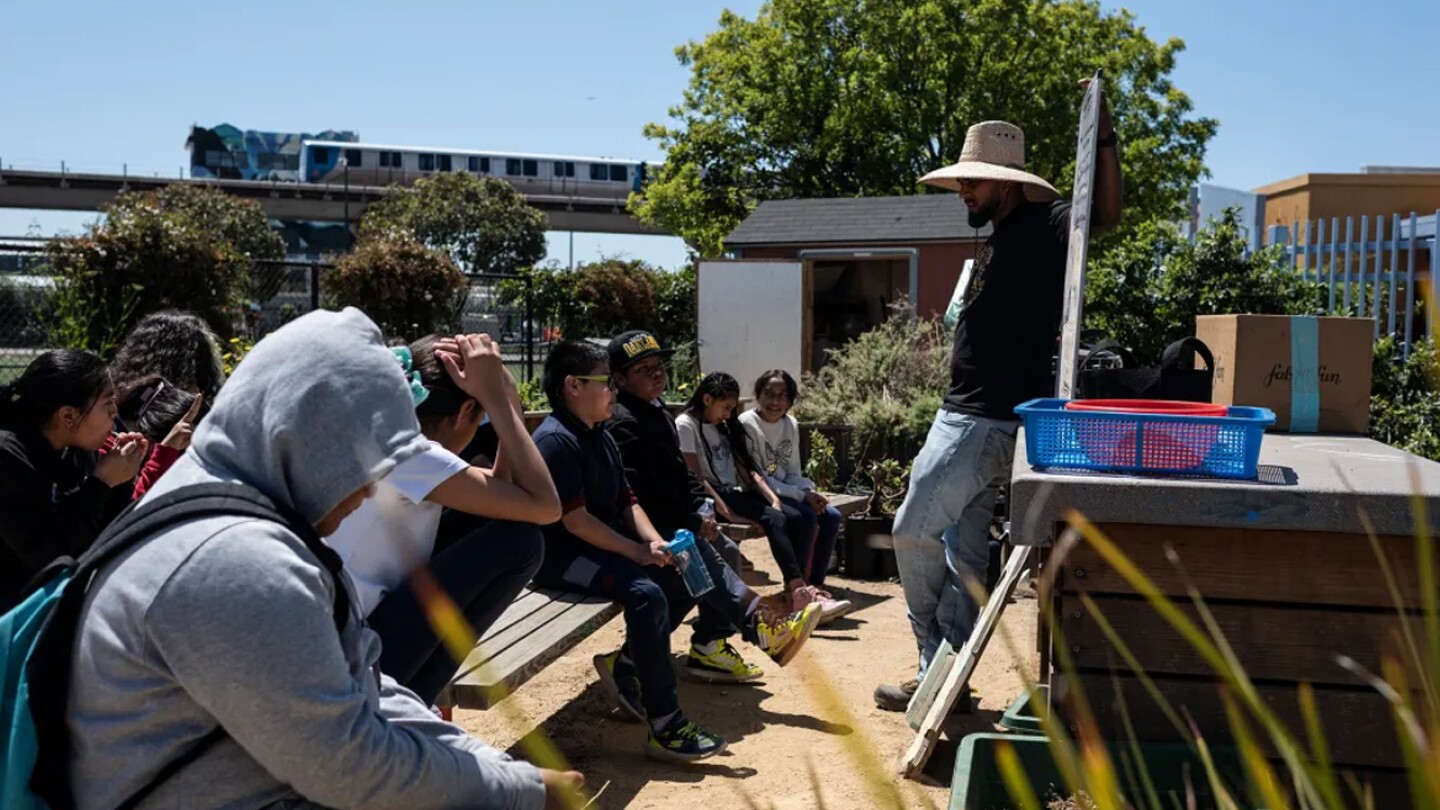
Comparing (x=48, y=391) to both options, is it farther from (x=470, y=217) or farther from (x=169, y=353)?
(x=470, y=217)

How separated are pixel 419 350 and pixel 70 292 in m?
6.78

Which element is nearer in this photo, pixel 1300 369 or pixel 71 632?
pixel 71 632

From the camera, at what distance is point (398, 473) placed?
334 centimetres

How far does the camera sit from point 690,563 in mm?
4910

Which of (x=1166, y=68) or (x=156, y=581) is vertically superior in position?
(x=1166, y=68)

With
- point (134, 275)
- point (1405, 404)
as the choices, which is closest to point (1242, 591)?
point (1405, 404)

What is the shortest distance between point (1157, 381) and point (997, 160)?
1125 millimetres

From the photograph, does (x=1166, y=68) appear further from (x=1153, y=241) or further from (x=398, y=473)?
(x=398, y=473)

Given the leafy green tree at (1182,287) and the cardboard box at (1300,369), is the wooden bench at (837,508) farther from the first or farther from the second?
the cardboard box at (1300,369)

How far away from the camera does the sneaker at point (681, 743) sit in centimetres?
451

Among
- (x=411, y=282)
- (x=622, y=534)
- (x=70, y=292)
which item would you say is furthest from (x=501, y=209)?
(x=622, y=534)

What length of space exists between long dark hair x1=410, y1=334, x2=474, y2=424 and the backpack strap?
5.35ft

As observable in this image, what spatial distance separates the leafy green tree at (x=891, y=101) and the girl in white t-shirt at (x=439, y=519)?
94.2ft

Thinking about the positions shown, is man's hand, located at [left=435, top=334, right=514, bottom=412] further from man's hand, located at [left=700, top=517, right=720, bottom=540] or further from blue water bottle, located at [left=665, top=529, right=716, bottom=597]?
man's hand, located at [left=700, top=517, right=720, bottom=540]
